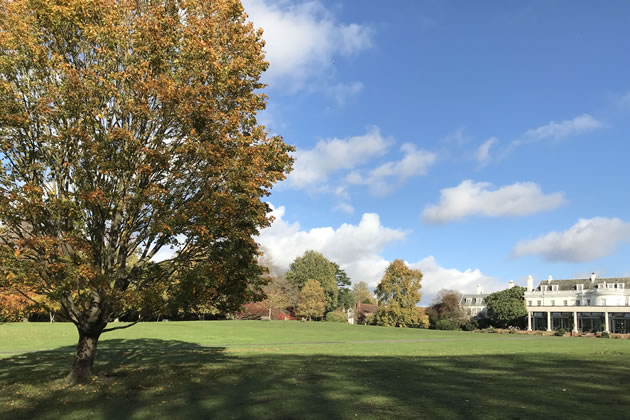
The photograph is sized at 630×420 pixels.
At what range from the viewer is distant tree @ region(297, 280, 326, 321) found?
315ft

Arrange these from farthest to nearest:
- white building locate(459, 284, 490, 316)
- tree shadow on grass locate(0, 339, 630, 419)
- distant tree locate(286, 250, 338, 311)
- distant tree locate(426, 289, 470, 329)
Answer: white building locate(459, 284, 490, 316)
distant tree locate(286, 250, 338, 311)
distant tree locate(426, 289, 470, 329)
tree shadow on grass locate(0, 339, 630, 419)

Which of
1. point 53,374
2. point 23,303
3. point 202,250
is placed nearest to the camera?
point 23,303

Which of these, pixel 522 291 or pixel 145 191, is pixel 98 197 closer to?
pixel 145 191

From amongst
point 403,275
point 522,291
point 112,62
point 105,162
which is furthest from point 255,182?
point 522,291

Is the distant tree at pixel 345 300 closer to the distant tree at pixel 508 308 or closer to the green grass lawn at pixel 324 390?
the distant tree at pixel 508 308

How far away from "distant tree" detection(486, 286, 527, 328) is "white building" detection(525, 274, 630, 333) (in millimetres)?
2894

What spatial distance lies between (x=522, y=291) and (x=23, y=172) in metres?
101

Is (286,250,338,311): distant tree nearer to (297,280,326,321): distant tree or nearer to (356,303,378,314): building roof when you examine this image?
(356,303,378,314): building roof

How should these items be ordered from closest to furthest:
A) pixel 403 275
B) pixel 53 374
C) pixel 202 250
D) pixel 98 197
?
1. pixel 98 197
2. pixel 202 250
3. pixel 53 374
4. pixel 403 275

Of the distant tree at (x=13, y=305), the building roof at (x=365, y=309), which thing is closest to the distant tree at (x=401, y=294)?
the building roof at (x=365, y=309)

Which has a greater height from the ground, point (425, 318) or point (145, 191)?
point (145, 191)

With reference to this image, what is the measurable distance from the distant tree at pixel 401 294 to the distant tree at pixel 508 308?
1874 centimetres

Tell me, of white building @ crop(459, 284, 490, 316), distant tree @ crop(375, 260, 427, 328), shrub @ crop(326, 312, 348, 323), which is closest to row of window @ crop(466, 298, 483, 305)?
white building @ crop(459, 284, 490, 316)

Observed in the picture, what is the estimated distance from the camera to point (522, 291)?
97.4 m
